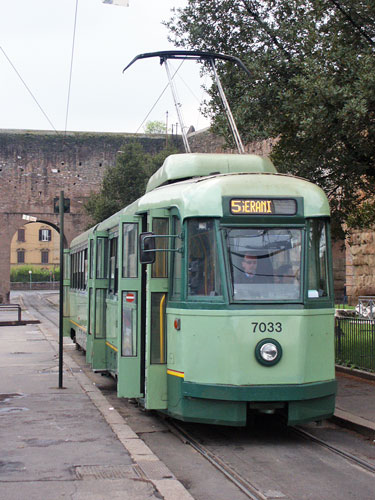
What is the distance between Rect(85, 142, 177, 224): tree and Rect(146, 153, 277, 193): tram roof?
31245mm

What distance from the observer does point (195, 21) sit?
16.0 m

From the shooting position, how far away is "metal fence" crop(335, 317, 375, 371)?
542 inches

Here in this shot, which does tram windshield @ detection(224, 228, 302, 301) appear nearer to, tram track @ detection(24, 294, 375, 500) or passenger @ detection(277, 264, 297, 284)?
passenger @ detection(277, 264, 297, 284)

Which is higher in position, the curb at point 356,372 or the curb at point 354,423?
the curb at point 356,372

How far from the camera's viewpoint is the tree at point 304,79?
12.5 metres

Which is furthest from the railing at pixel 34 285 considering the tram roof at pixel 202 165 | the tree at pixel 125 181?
the tram roof at pixel 202 165

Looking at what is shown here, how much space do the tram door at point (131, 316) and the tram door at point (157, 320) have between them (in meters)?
0.34

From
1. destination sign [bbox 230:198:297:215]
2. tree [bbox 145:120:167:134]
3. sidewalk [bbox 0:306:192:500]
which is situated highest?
tree [bbox 145:120:167:134]

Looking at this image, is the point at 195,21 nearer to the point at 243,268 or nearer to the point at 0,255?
the point at 243,268

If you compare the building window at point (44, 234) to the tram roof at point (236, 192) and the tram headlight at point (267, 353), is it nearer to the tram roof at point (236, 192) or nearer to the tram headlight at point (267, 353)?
the tram roof at point (236, 192)

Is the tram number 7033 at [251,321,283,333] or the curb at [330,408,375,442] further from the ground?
the tram number 7033 at [251,321,283,333]

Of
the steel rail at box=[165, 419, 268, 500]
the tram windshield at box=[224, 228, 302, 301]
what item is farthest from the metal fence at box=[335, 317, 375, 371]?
the tram windshield at box=[224, 228, 302, 301]

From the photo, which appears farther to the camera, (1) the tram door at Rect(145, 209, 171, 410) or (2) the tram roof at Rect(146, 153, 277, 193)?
(2) the tram roof at Rect(146, 153, 277, 193)

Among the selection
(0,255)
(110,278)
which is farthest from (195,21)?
(0,255)
